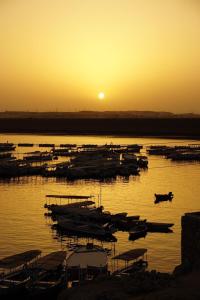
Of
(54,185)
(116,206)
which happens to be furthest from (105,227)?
(54,185)

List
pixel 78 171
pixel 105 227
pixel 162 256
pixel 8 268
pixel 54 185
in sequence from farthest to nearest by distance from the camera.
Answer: pixel 78 171, pixel 54 185, pixel 105 227, pixel 162 256, pixel 8 268

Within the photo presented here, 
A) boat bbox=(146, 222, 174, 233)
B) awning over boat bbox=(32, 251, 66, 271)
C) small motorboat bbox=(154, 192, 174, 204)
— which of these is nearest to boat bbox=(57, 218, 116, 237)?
boat bbox=(146, 222, 174, 233)

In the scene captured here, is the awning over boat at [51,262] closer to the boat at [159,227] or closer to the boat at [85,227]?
the boat at [85,227]

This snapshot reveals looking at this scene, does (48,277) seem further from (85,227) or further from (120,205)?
(120,205)

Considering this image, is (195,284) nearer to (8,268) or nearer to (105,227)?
(8,268)

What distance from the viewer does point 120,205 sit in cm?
4731

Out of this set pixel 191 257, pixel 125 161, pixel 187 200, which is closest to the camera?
pixel 191 257

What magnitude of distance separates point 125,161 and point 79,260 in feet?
172

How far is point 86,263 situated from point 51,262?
61.6 inches

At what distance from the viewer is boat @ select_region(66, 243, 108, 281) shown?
26302mm

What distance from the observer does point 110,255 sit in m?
31.3

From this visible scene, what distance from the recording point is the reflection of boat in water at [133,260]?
26766mm

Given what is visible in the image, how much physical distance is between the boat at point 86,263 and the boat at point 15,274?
6.32 ft

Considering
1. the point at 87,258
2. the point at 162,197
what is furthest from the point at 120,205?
the point at 87,258
